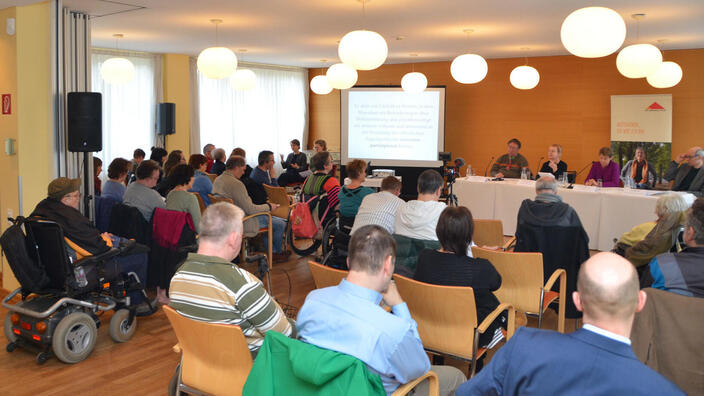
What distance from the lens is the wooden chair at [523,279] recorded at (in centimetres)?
389

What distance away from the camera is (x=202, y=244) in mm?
2734

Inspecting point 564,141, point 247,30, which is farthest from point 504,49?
point 247,30

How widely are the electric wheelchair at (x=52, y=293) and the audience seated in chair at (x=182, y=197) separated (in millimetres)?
948

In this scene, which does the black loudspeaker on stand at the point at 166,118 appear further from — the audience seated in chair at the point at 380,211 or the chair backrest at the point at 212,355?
the chair backrest at the point at 212,355

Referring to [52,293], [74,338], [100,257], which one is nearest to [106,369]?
[74,338]

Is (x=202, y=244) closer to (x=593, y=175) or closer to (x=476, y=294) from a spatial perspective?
(x=476, y=294)

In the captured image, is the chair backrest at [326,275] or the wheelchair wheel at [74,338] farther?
the wheelchair wheel at [74,338]

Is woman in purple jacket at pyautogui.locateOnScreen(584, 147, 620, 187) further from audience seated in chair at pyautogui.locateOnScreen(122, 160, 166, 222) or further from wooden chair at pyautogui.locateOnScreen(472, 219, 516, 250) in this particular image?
audience seated in chair at pyautogui.locateOnScreen(122, 160, 166, 222)

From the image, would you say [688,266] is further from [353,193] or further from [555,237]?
[353,193]

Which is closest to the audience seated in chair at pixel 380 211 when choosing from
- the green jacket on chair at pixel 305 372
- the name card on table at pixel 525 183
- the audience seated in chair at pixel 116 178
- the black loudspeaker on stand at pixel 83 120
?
the audience seated in chair at pixel 116 178

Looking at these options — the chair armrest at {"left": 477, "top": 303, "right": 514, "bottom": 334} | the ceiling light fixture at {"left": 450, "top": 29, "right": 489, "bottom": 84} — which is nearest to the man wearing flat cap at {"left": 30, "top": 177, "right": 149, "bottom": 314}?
the chair armrest at {"left": 477, "top": 303, "right": 514, "bottom": 334}

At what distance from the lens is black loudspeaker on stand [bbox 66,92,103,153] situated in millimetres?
6008

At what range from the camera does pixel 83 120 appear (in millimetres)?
6023

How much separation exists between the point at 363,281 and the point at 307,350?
444 mm
